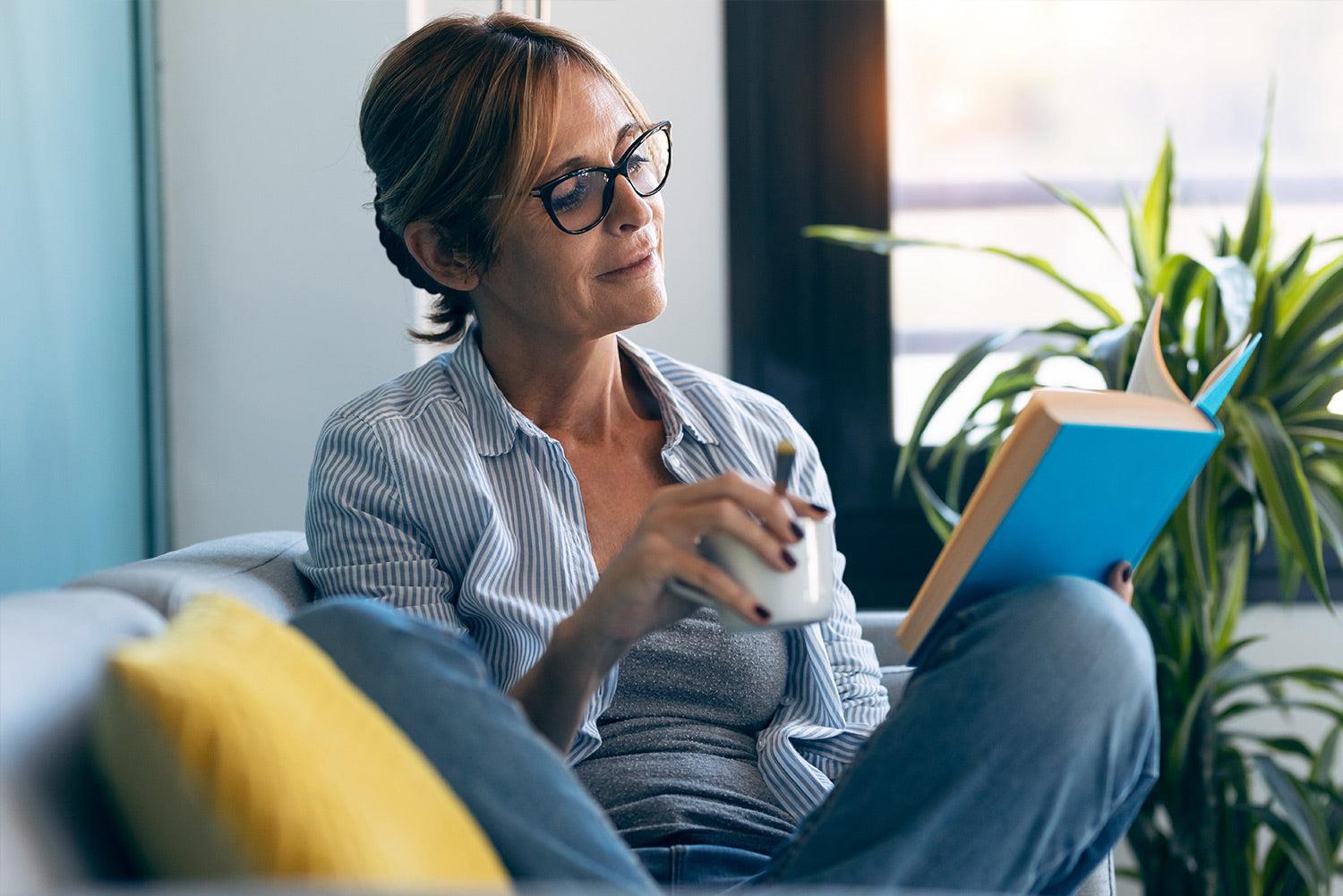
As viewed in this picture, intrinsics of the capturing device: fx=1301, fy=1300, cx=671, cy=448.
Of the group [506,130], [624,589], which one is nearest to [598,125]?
[506,130]

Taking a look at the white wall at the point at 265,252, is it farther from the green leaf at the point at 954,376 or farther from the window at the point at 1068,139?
the window at the point at 1068,139

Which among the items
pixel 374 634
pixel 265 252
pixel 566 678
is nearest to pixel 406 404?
pixel 566 678

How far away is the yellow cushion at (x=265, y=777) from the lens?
651 mm

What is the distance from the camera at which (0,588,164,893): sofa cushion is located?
0.73m

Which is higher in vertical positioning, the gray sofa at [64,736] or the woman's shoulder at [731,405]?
the woman's shoulder at [731,405]

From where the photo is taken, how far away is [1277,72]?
2.45 metres

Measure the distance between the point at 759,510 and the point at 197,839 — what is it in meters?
0.44

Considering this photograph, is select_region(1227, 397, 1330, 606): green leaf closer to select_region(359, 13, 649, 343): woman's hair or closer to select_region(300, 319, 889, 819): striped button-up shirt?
select_region(300, 319, 889, 819): striped button-up shirt

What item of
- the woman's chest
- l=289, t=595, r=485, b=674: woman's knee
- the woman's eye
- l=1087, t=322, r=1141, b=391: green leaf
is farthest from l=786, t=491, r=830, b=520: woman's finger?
l=1087, t=322, r=1141, b=391: green leaf

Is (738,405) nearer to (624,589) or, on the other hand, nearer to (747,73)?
(624,589)

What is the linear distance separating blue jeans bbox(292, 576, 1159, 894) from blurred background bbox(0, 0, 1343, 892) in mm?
1171

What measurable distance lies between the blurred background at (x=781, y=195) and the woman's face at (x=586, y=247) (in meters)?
0.68

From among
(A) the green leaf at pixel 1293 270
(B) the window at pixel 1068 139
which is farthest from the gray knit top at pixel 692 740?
(B) the window at pixel 1068 139

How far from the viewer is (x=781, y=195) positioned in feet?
7.90
